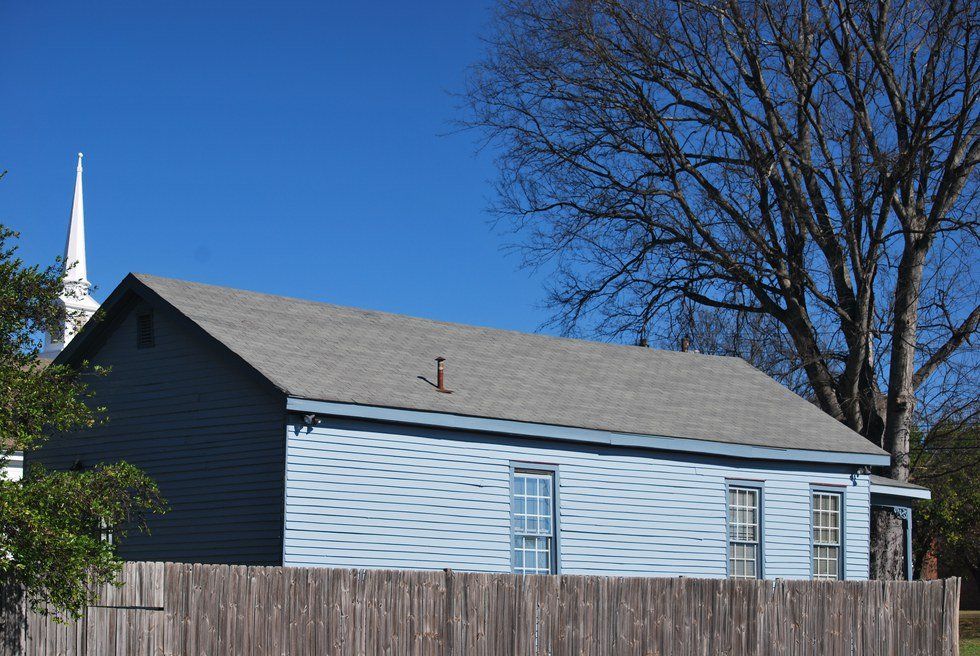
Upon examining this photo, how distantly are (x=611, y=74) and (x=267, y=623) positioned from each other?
21710 millimetres

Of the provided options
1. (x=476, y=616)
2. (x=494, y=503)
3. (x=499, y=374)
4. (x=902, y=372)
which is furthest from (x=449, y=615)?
(x=902, y=372)

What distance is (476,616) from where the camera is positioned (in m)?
14.1

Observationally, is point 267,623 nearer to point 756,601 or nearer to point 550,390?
point 756,601

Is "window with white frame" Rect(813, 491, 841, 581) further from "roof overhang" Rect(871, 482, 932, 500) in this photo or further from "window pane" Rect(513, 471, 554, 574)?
"window pane" Rect(513, 471, 554, 574)

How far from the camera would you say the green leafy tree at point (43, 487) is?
1012 centimetres

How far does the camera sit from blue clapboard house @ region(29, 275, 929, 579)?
16844mm

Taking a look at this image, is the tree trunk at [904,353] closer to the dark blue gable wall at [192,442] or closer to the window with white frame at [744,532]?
the window with white frame at [744,532]

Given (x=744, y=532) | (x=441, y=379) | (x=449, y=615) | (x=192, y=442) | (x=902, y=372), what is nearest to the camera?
Result: (x=449, y=615)

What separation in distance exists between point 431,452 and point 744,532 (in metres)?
6.75

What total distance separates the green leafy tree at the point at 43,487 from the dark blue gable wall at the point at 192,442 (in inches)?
189

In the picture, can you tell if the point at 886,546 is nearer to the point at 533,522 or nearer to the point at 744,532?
the point at 744,532

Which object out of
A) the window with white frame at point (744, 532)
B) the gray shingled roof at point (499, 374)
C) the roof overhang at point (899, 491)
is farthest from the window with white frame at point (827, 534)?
the roof overhang at point (899, 491)

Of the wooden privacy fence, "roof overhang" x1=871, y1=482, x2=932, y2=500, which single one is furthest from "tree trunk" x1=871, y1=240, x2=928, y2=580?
the wooden privacy fence

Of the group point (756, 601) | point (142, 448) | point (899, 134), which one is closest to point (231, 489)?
point (142, 448)
